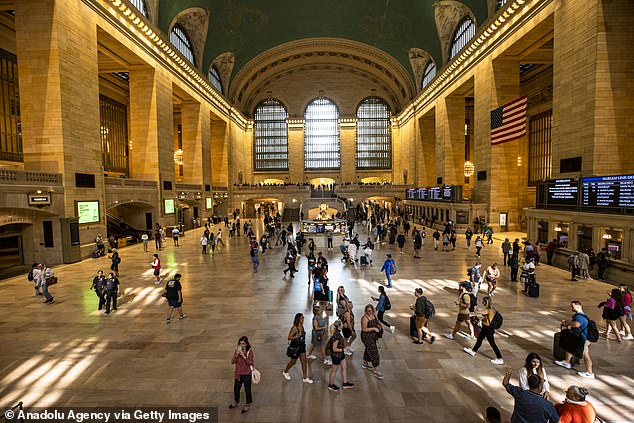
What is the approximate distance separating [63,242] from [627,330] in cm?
1819

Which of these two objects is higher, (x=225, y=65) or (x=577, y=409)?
(x=225, y=65)

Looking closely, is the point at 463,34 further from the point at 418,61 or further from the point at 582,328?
the point at 582,328

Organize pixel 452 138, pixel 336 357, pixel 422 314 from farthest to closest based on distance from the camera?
1. pixel 452 138
2. pixel 422 314
3. pixel 336 357

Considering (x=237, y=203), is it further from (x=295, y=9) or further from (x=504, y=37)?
(x=504, y=37)

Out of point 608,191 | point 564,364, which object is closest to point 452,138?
point 608,191

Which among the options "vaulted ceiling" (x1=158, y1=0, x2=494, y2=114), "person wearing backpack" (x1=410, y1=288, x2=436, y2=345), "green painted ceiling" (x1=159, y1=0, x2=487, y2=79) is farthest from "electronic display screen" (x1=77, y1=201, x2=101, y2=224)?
"green painted ceiling" (x1=159, y1=0, x2=487, y2=79)

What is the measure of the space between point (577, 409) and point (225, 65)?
40420 millimetres

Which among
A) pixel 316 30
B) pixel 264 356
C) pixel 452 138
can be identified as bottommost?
pixel 264 356

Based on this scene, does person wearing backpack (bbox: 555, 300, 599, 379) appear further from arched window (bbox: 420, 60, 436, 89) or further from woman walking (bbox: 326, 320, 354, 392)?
arched window (bbox: 420, 60, 436, 89)

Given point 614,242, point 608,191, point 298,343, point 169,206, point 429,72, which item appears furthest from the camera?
point 429,72

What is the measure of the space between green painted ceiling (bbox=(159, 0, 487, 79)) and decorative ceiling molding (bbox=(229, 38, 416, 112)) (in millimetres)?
1273

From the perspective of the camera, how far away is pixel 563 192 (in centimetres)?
1365

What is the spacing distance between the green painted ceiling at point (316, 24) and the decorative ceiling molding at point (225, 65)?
683 millimetres

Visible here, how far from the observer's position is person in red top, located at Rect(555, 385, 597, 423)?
10.6 ft
